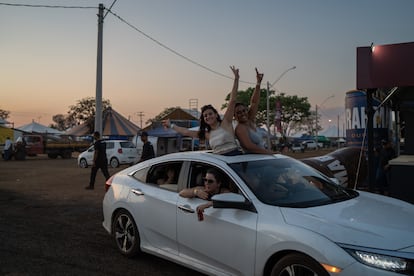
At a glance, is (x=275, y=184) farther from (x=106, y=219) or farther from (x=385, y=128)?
(x=385, y=128)

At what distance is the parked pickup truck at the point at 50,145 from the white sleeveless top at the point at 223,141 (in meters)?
30.2

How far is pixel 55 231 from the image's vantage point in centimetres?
655

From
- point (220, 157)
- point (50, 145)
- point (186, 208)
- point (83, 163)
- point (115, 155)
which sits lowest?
point (83, 163)

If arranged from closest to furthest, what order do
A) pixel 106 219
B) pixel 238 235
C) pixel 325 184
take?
pixel 238 235 → pixel 325 184 → pixel 106 219

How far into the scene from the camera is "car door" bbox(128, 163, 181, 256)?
4.39 meters

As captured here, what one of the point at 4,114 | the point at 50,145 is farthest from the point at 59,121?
the point at 50,145

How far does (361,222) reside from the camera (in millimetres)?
3170

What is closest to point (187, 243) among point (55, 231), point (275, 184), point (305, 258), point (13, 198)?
point (275, 184)

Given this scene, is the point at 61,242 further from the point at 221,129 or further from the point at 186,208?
the point at 221,129

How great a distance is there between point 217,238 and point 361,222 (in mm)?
1331

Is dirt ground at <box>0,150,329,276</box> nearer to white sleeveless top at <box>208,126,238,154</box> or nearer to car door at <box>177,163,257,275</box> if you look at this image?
car door at <box>177,163,257,275</box>

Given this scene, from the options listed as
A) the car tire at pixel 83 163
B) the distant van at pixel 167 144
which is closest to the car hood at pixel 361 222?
the car tire at pixel 83 163

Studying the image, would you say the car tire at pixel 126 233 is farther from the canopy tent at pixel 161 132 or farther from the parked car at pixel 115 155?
the canopy tent at pixel 161 132

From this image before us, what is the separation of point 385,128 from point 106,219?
10470mm
